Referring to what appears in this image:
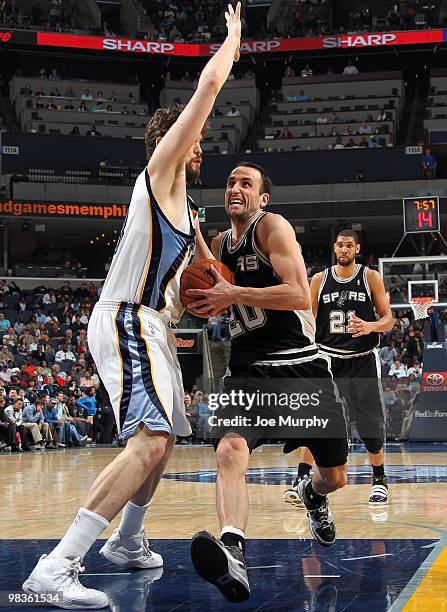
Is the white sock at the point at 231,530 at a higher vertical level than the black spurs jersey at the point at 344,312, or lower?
lower

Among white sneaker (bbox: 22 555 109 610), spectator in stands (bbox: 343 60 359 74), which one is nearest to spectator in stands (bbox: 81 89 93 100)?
spectator in stands (bbox: 343 60 359 74)

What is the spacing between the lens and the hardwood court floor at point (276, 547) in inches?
161

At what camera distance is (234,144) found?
3659cm

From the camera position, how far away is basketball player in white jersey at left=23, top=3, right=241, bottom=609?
160 inches

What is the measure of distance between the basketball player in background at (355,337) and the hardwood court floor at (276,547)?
0.72 meters

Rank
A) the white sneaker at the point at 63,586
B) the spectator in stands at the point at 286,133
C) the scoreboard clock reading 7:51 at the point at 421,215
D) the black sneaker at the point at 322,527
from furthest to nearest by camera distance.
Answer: the spectator in stands at the point at 286,133
the scoreboard clock reading 7:51 at the point at 421,215
the black sneaker at the point at 322,527
the white sneaker at the point at 63,586

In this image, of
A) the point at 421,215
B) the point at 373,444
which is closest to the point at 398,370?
the point at 421,215

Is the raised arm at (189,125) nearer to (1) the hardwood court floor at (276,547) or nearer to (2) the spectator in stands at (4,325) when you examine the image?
(1) the hardwood court floor at (276,547)

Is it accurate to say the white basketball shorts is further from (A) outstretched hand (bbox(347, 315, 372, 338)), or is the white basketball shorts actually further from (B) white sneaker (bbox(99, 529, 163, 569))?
(A) outstretched hand (bbox(347, 315, 372, 338))

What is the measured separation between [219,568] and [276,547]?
2.00 m

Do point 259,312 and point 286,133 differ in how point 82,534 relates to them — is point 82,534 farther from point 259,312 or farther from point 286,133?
point 286,133

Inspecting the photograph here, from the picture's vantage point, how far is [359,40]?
125 feet

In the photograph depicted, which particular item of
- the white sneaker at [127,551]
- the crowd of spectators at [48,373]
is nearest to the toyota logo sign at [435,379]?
the crowd of spectators at [48,373]

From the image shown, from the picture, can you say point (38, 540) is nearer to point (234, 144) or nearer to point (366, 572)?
point (366, 572)
